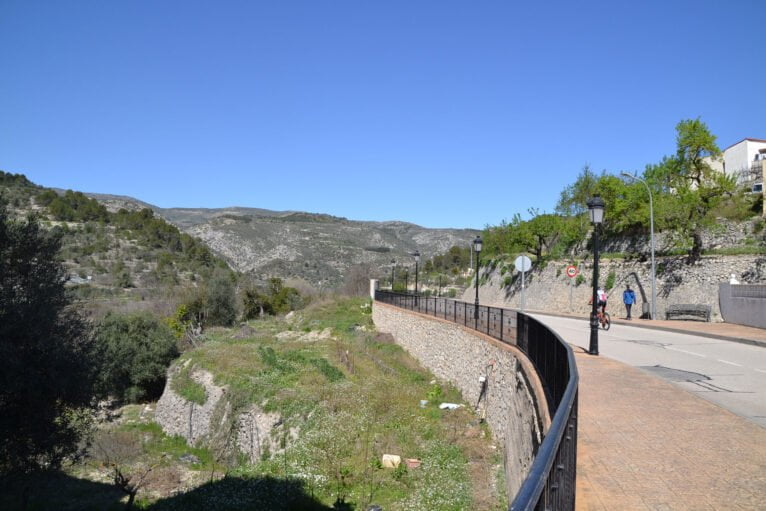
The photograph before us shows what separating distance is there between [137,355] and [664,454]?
28.8 meters

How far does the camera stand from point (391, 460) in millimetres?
13078

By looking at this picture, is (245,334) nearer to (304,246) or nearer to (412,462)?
(412,462)

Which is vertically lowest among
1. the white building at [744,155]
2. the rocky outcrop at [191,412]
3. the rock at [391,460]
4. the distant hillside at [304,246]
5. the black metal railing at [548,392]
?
the rocky outcrop at [191,412]

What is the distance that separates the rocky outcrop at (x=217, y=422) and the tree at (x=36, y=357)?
5.67m

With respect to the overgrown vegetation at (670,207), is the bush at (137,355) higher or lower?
lower

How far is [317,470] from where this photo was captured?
1355cm

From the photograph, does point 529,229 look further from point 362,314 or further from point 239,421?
point 239,421

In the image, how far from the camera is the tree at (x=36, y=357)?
1191 centimetres

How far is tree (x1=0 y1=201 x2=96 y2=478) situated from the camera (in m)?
11.9

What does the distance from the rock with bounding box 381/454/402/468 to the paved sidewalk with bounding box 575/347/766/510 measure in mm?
5887

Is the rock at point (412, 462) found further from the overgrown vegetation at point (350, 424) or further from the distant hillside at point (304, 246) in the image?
the distant hillside at point (304, 246)

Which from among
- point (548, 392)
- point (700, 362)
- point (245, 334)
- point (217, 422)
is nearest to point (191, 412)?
point (217, 422)

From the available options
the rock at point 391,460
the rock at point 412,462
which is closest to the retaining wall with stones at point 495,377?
the rock at point 412,462

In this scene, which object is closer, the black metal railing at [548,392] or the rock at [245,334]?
the black metal railing at [548,392]
